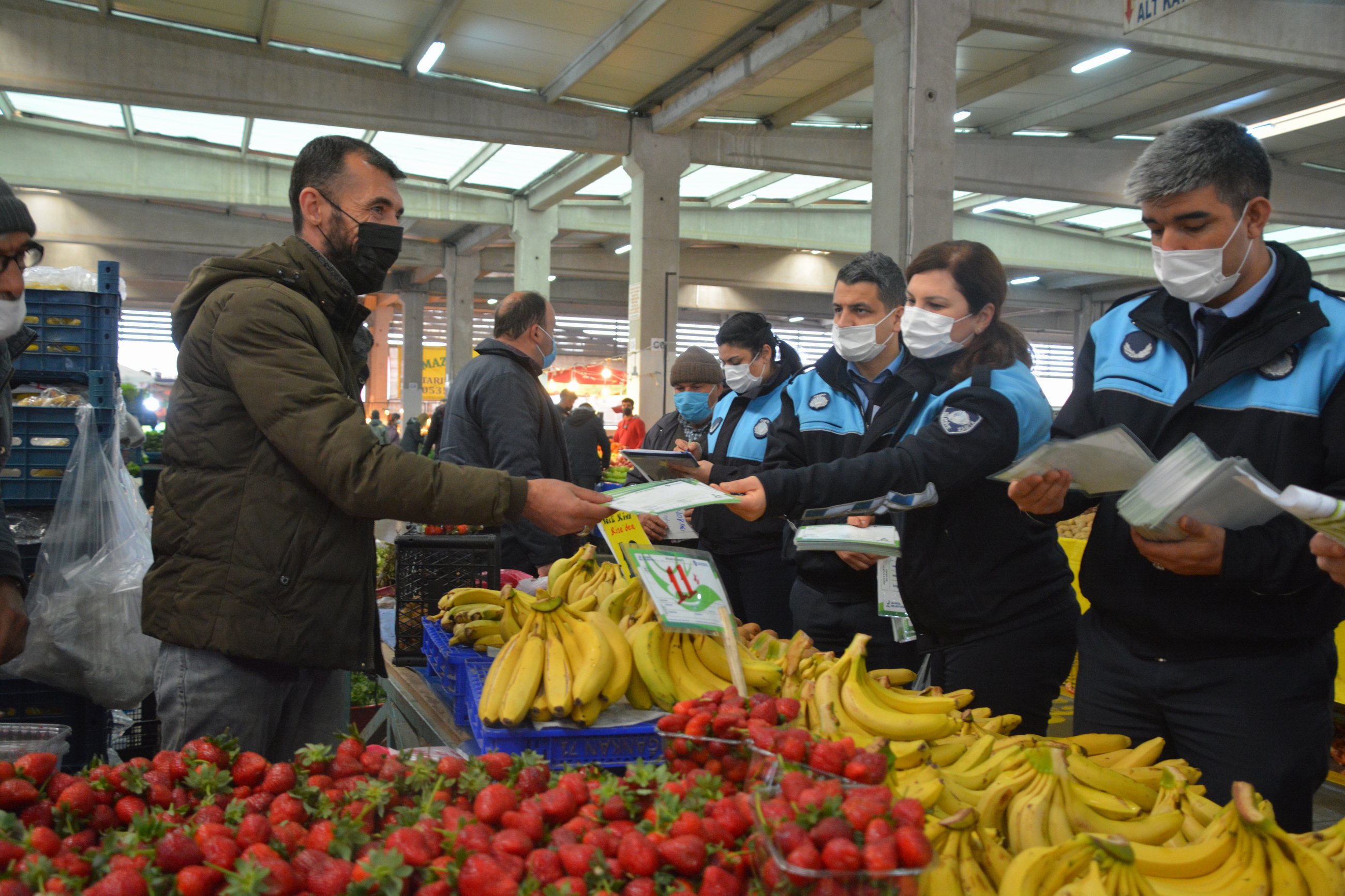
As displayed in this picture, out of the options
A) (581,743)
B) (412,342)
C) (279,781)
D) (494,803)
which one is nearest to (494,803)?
(494,803)

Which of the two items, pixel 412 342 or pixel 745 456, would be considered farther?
pixel 412 342

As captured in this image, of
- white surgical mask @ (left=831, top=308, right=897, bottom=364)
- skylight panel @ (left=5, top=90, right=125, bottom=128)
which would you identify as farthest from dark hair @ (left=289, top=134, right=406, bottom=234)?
skylight panel @ (left=5, top=90, right=125, bottom=128)

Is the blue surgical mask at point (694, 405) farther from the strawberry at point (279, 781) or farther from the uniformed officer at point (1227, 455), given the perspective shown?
the strawberry at point (279, 781)

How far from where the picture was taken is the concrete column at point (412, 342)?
21578 millimetres

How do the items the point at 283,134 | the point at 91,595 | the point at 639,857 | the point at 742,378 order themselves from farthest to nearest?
the point at 283,134, the point at 742,378, the point at 91,595, the point at 639,857

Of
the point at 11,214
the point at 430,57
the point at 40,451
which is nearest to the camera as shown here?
the point at 11,214

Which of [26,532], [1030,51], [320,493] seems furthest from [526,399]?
[1030,51]

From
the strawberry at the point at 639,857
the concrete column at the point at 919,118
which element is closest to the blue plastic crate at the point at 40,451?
the strawberry at the point at 639,857

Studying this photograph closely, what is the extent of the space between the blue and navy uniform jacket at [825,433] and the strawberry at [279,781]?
64.5 inches

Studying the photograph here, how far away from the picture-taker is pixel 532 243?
1574 centimetres

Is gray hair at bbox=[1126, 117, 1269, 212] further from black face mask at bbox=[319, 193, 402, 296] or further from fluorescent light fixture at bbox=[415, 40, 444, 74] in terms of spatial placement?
fluorescent light fixture at bbox=[415, 40, 444, 74]

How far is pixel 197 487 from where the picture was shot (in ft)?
6.36

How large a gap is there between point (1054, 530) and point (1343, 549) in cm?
89

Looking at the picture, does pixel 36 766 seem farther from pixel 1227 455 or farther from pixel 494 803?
pixel 1227 455
